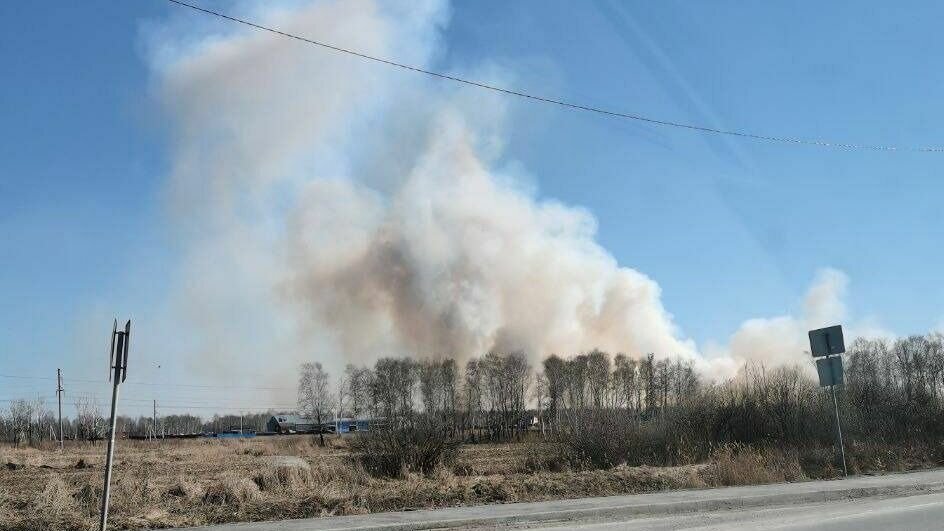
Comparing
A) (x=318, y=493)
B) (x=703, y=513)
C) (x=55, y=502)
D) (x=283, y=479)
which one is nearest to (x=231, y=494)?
(x=318, y=493)

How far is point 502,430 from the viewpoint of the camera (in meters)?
83.8

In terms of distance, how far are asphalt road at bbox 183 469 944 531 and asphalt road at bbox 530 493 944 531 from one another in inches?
0.5

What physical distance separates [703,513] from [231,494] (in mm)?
8781

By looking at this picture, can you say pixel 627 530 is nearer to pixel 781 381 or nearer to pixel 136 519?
pixel 136 519

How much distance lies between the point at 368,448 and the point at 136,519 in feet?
28.2

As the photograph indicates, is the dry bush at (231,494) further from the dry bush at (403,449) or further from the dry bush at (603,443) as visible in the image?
the dry bush at (603,443)

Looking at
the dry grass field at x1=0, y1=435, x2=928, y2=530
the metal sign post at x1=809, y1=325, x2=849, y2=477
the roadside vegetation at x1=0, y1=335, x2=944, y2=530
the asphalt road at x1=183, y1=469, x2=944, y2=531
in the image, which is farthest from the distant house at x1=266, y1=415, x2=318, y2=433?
the asphalt road at x1=183, y1=469, x2=944, y2=531

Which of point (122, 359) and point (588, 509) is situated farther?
point (588, 509)

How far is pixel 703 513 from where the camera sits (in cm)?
1231

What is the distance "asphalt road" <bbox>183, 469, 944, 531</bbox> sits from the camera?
35.4 feet

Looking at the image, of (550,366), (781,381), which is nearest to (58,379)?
(550,366)

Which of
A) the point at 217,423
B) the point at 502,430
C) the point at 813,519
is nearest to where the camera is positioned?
the point at 813,519

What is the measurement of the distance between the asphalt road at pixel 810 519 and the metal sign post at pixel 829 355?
14.3ft

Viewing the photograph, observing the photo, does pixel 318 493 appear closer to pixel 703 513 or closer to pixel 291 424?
pixel 703 513
